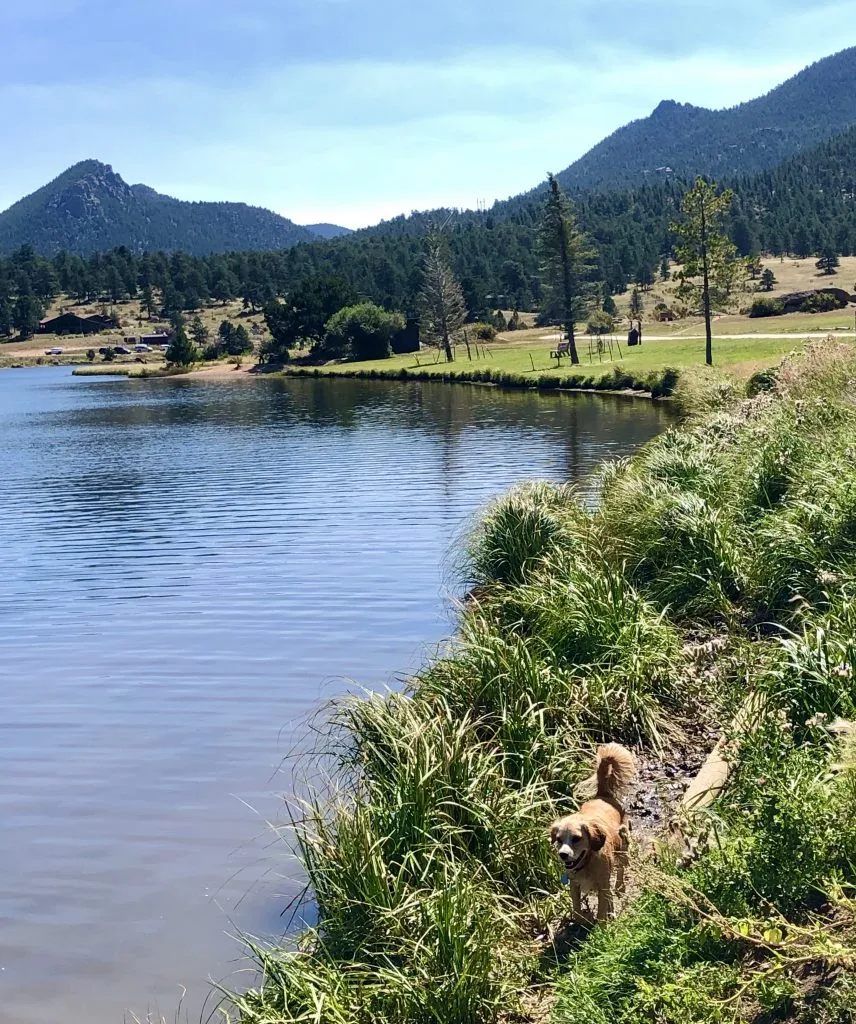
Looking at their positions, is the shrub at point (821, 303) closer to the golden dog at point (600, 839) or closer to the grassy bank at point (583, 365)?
the grassy bank at point (583, 365)

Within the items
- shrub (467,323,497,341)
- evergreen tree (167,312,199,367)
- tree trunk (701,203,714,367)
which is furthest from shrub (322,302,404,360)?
tree trunk (701,203,714,367)

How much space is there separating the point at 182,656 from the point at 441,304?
271 ft

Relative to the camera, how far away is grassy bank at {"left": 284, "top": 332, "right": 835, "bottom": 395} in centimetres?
5075

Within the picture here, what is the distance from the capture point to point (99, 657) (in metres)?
16.4

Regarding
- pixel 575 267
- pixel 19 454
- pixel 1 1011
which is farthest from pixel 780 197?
pixel 1 1011

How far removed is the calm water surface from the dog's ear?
3478 millimetres

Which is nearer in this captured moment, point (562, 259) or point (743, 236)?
point (562, 259)

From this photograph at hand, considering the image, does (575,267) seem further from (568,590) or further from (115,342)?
(115,342)

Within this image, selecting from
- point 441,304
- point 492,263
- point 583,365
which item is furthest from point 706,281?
point 492,263

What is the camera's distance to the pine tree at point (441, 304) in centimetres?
9544

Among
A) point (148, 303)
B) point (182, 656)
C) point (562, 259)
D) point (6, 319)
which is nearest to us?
point (182, 656)

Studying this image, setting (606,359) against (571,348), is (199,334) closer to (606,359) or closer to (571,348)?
(571,348)

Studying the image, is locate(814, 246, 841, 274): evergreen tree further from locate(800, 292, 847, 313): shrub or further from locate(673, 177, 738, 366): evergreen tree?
locate(673, 177, 738, 366): evergreen tree

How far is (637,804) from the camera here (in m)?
8.53
